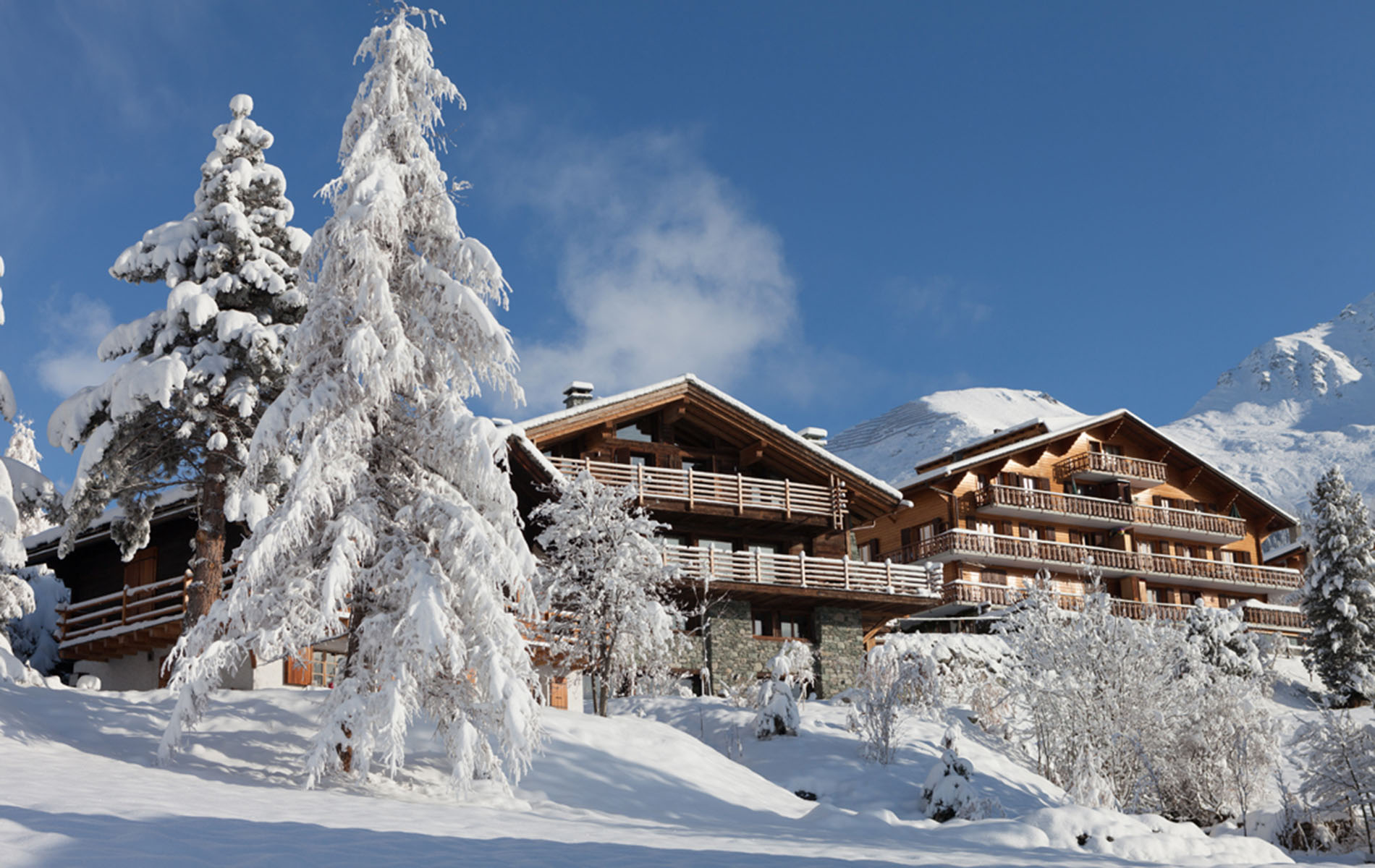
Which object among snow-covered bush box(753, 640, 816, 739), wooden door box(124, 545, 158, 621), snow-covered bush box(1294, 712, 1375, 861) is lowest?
snow-covered bush box(1294, 712, 1375, 861)

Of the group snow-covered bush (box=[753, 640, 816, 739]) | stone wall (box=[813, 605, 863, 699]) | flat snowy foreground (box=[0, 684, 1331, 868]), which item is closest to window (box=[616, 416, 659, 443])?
stone wall (box=[813, 605, 863, 699])

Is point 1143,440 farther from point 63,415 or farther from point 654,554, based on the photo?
point 63,415

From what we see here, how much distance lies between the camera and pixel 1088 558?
4478cm

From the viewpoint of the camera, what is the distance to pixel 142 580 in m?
29.2

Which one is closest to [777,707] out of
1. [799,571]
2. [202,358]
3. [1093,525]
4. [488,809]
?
[799,571]

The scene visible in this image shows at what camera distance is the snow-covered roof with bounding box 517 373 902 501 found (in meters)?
34.0

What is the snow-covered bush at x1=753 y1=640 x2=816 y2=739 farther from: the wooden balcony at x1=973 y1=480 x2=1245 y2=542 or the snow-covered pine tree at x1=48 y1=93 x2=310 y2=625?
the wooden balcony at x1=973 y1=480 x2=1245 y2=542

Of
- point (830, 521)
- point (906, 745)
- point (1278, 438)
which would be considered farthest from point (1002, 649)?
point (1278, 438)

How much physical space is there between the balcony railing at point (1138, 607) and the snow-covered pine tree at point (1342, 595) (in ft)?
14.9

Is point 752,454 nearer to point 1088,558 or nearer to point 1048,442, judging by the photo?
point 1088,558

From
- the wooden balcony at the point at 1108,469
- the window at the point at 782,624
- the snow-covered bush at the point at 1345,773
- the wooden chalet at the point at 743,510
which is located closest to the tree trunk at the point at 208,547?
the wooden chalet at the point at 743,510

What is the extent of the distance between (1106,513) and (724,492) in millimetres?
22332

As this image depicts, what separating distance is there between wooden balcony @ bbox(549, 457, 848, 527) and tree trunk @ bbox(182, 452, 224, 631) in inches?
490

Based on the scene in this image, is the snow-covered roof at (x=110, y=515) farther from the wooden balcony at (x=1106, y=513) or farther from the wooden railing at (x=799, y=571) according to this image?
the wooden balcony at (x=1106, y=513)
